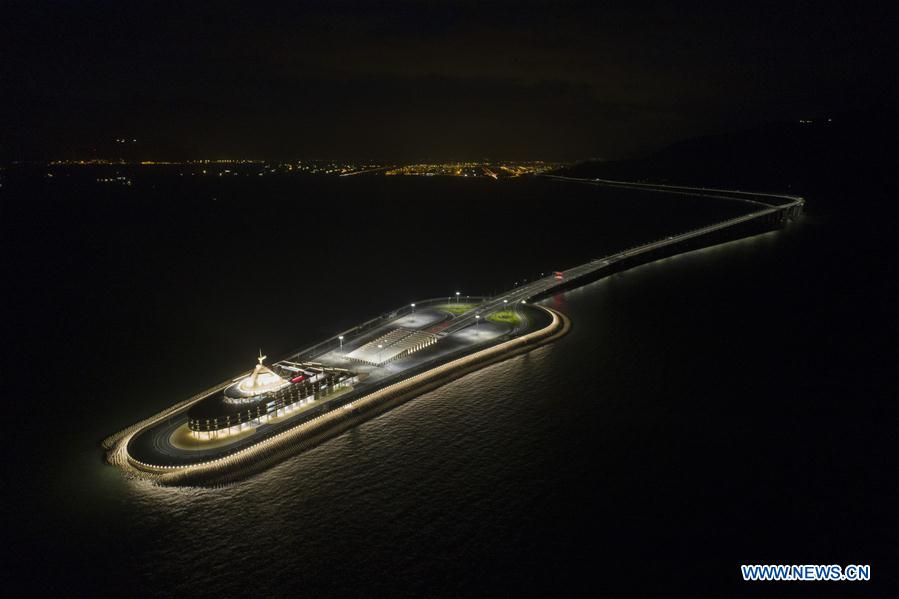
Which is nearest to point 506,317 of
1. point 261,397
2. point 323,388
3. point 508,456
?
point 323,388

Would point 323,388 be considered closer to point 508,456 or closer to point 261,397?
point 261,397

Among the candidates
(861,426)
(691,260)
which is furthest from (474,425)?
(691,260)

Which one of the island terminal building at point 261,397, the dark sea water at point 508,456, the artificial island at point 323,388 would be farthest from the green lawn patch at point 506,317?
the island terminal building at point 261,397

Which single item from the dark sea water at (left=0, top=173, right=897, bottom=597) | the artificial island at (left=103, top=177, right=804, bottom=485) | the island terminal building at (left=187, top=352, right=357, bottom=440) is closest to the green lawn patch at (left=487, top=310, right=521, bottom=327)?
the artificial island at (left=103, top=177, right=804, bottom=485)

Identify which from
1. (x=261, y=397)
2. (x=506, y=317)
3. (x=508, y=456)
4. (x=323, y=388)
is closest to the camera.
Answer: (x=508, y=456)

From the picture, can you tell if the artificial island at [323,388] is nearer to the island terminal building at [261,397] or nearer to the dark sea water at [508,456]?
the island terminal building at [261,397]

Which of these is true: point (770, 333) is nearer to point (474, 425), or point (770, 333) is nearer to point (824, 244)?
point (474, 425)
